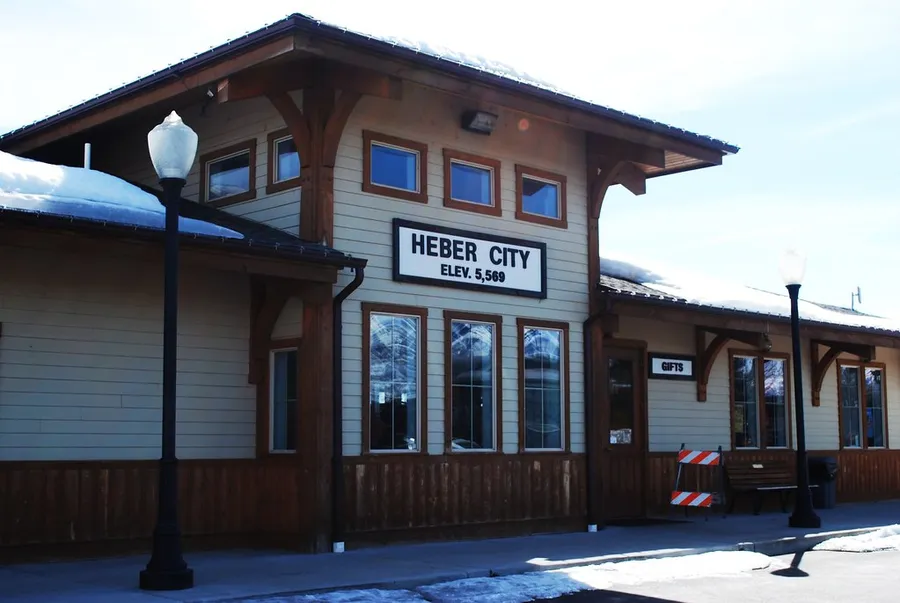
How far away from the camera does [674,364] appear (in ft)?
60.2

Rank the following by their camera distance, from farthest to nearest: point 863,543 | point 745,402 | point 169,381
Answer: point 745,402 < point 863,543 < point 169,381

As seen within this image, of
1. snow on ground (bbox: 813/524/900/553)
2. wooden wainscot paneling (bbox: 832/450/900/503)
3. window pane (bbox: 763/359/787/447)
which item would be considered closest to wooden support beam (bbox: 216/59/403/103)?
snow on ground (bbox: 813/524/900/553)

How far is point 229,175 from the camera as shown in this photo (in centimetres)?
1435

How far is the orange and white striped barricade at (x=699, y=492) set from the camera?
1678cm

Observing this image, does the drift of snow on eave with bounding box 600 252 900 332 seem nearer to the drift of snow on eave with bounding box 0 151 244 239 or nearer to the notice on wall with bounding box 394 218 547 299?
the notice on wall with bounding box 394 218 547 299

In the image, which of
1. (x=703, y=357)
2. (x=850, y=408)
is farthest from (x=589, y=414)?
(x=850, y=408)

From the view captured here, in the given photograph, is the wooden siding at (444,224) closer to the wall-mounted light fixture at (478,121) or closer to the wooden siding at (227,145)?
the wall-mounted light fixture at (478,121)

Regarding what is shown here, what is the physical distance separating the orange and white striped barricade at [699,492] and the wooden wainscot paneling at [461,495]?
82.8 inches

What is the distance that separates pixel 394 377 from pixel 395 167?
2480 mm

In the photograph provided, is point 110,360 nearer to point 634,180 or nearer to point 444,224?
point 444,224

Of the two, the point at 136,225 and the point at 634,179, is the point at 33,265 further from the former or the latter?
the point at 634,179

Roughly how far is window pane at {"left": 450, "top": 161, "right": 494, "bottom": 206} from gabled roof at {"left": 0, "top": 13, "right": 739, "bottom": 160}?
128 centimetres

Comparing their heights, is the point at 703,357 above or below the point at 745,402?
above

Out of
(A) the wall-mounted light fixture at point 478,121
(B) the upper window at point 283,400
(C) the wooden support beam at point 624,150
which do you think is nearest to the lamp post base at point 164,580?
(B) the upper window at point 283,400
